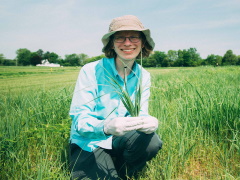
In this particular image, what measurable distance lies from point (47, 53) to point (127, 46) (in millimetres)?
90327

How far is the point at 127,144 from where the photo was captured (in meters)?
1.47

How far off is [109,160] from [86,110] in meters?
0.51

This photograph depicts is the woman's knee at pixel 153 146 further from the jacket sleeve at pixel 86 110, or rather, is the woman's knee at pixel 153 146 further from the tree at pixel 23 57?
the tree at pixel 23 57

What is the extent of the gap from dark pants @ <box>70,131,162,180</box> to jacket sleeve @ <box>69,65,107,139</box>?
0.24 m

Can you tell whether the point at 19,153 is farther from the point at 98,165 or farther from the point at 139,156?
the point at 139,156

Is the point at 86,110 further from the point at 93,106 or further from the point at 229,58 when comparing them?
the point at 229,58

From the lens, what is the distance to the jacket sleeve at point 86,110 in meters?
1.22

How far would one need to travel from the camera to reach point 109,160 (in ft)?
4.91

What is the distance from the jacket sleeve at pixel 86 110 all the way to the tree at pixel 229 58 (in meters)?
80.9

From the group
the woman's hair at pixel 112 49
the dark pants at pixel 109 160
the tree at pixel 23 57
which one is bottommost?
the dark pants at pixel 109 160

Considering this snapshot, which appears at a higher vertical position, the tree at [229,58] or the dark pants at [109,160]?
the tree at [229,58]

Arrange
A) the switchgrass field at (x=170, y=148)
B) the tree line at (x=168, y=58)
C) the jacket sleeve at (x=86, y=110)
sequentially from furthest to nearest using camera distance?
1. the tree line at (x=168, y=58)
2. the switchgrass field at (x=170, y=148)
3. the jacket sleeve at (x=86, y=110)

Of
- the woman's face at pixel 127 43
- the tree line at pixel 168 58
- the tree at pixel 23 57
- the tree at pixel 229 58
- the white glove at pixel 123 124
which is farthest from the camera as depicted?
the tree at pixel 229 58

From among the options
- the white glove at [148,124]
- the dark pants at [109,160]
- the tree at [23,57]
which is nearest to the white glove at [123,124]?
the white glove at [148,124]
